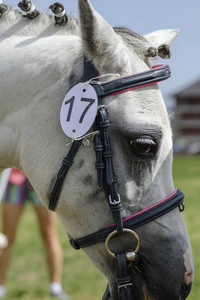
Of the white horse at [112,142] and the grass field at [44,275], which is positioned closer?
the white horse at [112,142]

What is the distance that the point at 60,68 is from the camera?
253 cm

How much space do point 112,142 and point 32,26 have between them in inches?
39.5

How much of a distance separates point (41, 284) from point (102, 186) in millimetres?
3699

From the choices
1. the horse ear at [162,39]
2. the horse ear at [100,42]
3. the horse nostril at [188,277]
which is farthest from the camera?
the horse ear at [162,39]

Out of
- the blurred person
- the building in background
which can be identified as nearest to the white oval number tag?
the blurred person

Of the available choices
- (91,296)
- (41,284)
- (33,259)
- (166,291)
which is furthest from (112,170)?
(33,259)

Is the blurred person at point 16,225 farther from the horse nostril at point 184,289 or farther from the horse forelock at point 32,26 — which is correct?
the horse nostril at point 184,289

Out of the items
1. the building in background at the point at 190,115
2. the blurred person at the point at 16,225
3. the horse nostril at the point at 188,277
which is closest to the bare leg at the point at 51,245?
the blurred person at the point at 16,225

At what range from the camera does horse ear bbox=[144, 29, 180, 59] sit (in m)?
2.76

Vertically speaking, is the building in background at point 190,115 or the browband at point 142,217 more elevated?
the browband at point 142,217

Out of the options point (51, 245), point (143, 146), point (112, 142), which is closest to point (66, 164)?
point (112, 142)

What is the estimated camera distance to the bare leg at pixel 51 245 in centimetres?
515

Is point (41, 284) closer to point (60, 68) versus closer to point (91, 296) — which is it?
point (91, 296)

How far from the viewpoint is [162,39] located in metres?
3.04
